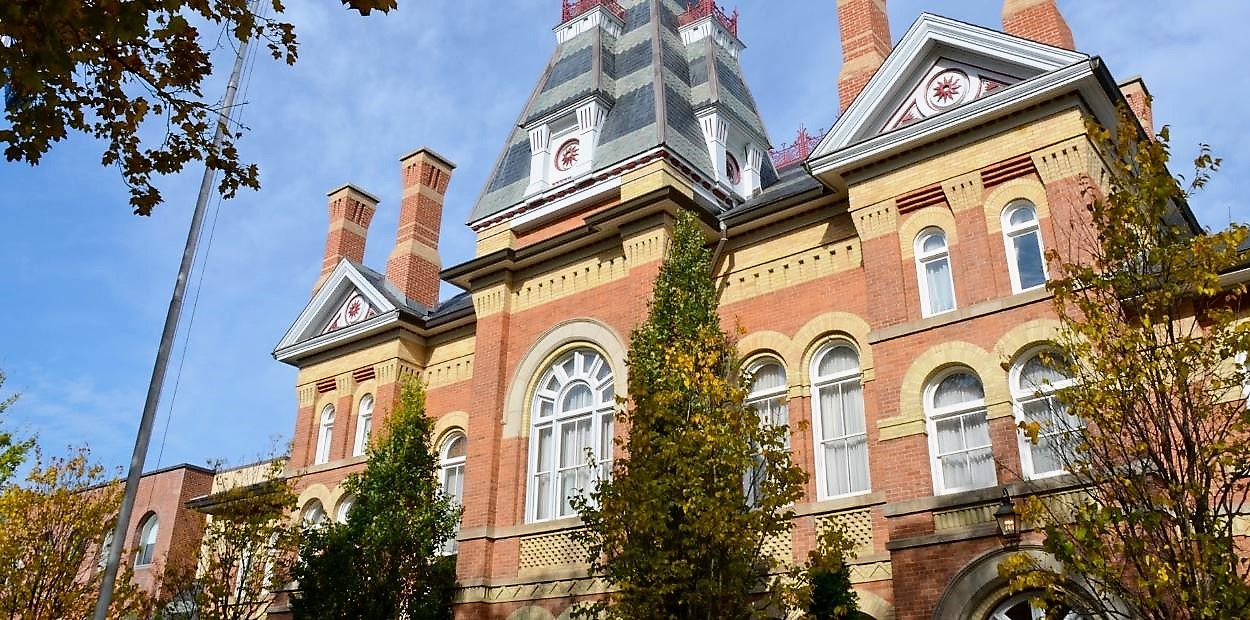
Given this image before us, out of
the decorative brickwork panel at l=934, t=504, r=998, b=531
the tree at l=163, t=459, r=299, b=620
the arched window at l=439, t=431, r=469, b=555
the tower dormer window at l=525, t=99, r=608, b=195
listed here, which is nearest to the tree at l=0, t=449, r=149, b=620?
the tree at l=163, t=459, r=299, b=620

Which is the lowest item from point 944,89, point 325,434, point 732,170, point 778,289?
point 325,434

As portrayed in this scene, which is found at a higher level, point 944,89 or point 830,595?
point 944,89

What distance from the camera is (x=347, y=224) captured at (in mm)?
29812

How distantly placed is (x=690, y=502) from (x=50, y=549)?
16746 millimetres

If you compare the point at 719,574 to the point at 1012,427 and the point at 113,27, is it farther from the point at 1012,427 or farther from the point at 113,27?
the point at 113,27

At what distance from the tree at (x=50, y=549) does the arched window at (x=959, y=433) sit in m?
17.9

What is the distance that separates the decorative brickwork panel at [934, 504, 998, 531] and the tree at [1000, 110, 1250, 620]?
2933 millimetres

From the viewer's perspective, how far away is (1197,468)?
9305mm

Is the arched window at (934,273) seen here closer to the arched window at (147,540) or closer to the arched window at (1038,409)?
the arched window at (1038,409)

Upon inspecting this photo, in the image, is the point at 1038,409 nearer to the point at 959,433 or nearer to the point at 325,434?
the point at 959,433

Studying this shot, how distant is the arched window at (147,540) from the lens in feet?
112

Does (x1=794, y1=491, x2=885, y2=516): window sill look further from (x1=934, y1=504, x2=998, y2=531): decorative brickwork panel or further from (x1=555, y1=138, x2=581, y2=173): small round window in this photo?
(x1=555, y1=138, x2=581, y2=173): small round window

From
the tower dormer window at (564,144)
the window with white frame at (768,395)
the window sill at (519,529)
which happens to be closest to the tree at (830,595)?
the window with white frame at (768,395)

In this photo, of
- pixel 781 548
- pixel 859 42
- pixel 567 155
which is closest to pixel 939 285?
pixel 781 548
